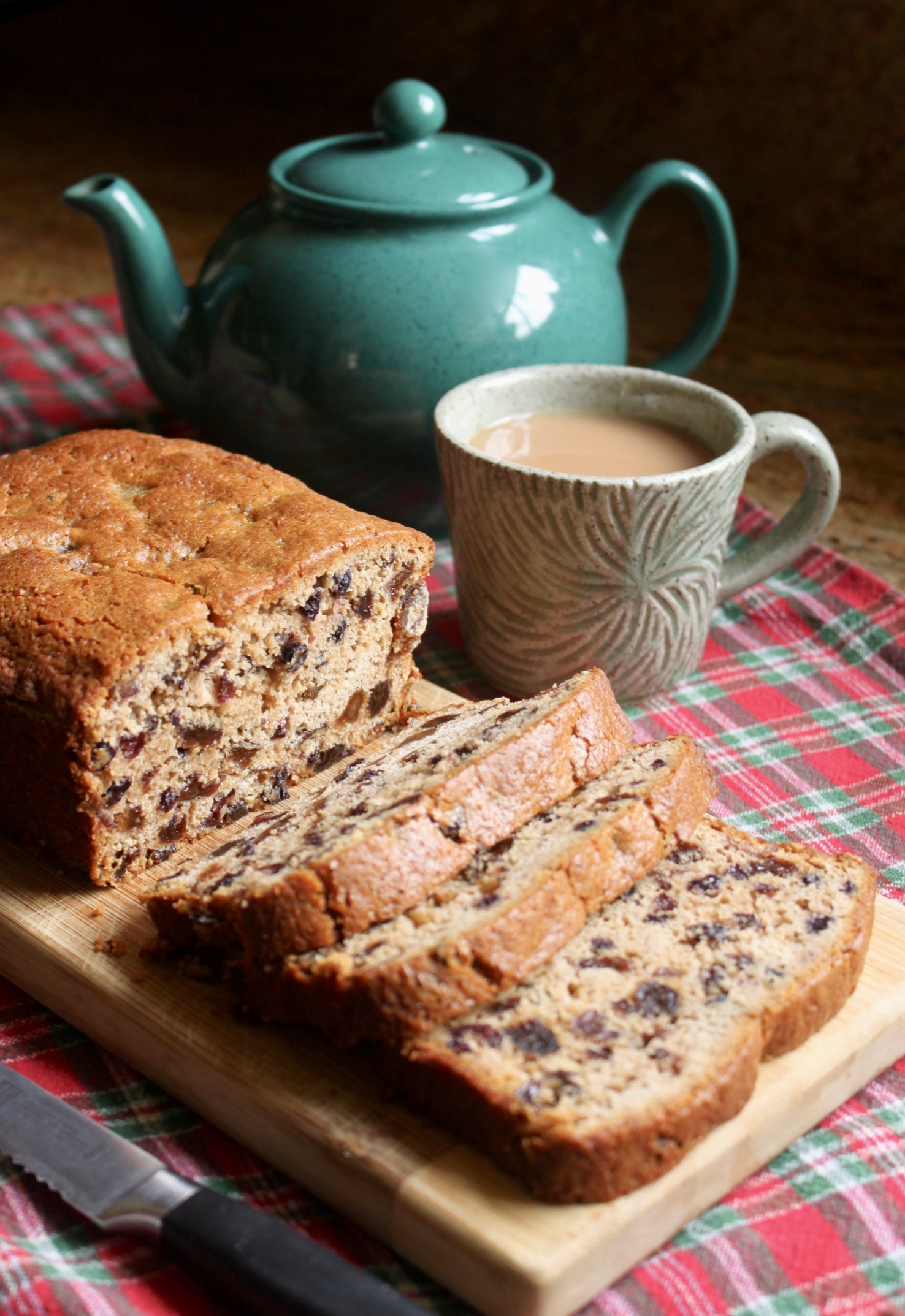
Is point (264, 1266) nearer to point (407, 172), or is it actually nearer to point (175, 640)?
point (175, 640)

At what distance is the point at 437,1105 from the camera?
1667mm

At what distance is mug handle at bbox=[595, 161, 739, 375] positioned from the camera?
10.5 ft

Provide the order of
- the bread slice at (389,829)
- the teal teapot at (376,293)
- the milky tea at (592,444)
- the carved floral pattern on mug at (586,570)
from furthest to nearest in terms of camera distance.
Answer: the teal teapot at (376,293) → the milky tea at (592,444) → the carved floral pattern on mug at (586,570) → the bread slice at (389,829)

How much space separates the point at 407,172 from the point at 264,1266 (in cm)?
226

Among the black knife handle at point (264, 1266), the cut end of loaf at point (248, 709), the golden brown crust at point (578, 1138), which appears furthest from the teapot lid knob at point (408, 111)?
the black knife handle at point (264, 1266)

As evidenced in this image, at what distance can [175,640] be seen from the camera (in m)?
2.04

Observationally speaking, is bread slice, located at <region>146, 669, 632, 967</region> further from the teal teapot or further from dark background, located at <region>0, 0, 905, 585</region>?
dark background, located at <region>0, 0, 905, 585</region>

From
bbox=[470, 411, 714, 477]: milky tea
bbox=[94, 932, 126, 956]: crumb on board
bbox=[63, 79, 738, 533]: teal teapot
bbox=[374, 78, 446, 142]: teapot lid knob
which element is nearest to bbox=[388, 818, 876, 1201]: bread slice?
bbox=[94, 932, 126, 956]: crumb on board

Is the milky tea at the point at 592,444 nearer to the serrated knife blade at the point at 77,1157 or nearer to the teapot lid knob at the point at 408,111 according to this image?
the teapot lid knob at the point at 408,111

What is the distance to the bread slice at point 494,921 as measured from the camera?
171 centimetres

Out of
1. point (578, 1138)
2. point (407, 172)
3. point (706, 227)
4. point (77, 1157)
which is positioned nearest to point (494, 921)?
point (578, 1138)

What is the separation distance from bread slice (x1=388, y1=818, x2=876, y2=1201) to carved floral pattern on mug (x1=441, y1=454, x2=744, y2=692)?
68 centimetres

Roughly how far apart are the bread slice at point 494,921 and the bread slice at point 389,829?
0.10 feet

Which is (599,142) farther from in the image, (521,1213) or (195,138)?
(521,1213)
